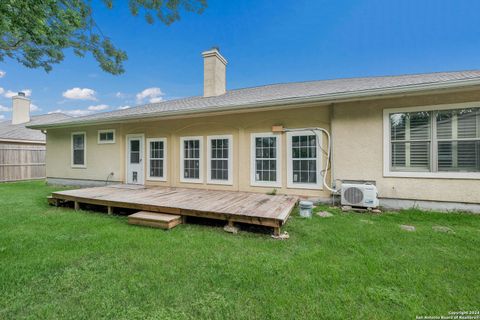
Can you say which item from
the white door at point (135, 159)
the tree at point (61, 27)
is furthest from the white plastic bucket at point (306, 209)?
the white door at point (135, 159)

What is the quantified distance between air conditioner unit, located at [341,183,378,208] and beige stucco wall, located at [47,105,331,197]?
0.65 metres

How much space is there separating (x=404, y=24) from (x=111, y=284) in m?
11.9

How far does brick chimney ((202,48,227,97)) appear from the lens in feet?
30.0

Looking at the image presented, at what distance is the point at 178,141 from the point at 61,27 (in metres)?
4.20

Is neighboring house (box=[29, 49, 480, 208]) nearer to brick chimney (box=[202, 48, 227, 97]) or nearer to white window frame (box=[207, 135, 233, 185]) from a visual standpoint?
white window frame (box=[207, 135, 233, 185])

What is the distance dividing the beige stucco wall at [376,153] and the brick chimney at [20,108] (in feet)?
65.2

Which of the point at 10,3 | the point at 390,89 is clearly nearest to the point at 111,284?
the point at 10,3

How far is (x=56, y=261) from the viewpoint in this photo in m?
2.71

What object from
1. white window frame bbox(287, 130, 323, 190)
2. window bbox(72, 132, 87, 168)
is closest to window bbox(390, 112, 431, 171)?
white window frame bbox(287, 130, 323, 190)

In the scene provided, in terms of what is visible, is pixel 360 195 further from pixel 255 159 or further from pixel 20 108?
pixel 20 108

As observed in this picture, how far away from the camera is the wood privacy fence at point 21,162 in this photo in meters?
10.8

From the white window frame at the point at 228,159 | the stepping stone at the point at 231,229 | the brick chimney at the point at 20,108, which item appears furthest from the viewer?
the brick chimney at the point at 20,108

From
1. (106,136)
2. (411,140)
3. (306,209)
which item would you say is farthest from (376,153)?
(106,136)

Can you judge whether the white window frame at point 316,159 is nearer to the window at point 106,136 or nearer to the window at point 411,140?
the window at point 411,140
